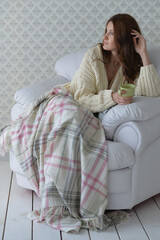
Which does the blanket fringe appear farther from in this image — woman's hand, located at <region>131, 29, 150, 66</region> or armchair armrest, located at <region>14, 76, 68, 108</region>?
woman's hand, located at <region>131, 29, 150, 66</region>

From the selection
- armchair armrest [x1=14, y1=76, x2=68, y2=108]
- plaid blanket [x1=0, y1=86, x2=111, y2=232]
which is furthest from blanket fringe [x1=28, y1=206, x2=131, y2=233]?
armchair armrest [x1=14, y1=76, x2=68, y2=108]

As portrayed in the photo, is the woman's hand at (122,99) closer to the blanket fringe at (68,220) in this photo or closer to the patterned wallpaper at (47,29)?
the blanket fringe at (68,220)

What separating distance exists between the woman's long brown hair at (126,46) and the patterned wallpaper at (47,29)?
2.02 feet

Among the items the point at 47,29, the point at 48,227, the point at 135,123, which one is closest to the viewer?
the point at 48,227

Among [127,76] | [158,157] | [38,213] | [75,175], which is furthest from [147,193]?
[127,76]

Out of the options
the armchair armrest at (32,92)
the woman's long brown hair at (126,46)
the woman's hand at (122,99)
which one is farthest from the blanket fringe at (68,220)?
the woman's long brown hair at (126,46)

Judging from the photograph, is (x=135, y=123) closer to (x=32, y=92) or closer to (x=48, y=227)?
(x=48, y=227)

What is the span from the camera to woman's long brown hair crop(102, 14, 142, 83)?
2.66 meters

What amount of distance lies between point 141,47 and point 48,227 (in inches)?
48.9

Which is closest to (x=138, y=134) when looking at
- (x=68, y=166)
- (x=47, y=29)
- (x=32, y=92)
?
(x=68, y=166)

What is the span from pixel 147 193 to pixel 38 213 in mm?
603

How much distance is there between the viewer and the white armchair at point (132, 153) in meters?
2.22

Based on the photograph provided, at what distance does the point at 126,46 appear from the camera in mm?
2693

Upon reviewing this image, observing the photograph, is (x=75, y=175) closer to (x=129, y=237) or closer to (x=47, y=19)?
(x=129, y=237)
